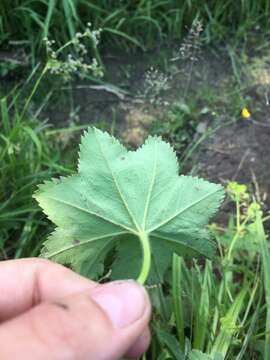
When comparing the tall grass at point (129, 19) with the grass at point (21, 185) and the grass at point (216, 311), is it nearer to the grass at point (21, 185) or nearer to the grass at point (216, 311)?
the grass at point (21, 185)

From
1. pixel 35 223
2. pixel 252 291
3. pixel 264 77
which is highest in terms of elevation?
pixel 264 77

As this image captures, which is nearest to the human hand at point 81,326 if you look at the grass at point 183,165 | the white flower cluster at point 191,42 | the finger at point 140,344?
the finger at point 140,344

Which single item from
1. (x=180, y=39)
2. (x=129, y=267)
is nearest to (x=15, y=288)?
(x=129, y=267)

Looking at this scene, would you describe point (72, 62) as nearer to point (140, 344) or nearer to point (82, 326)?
point (140, 344)

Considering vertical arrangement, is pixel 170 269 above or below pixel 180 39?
below

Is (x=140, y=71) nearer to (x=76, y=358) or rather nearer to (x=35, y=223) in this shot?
(x=35, y=223)

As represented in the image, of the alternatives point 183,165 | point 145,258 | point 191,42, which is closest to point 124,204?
point 145,258

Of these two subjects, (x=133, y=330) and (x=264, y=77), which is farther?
(x=264, y=77)
